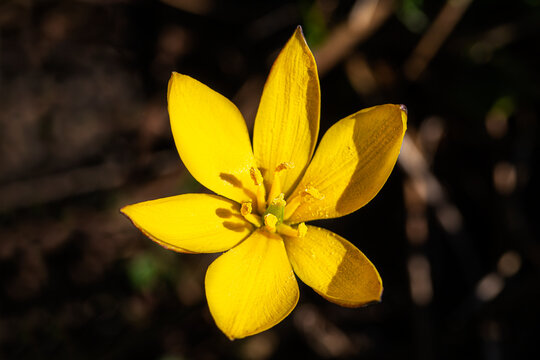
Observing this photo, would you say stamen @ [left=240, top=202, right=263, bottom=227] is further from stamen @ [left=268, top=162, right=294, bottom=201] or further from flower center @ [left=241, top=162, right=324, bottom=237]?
stamen @ [left=268, top=162, right=294, bottom=201]

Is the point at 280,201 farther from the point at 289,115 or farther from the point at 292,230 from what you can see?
the point at 289,115

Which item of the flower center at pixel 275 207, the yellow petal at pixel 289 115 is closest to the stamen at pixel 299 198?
the flower center at pixel 275 207

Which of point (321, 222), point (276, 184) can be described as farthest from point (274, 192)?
point (321, 222)

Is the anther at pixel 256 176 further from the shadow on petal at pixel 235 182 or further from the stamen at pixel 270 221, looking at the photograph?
the stamen at pixel 270 221

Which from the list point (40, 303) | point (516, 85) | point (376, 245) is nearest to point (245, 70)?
point (376, 245)

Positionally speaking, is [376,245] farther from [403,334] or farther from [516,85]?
[516,85]

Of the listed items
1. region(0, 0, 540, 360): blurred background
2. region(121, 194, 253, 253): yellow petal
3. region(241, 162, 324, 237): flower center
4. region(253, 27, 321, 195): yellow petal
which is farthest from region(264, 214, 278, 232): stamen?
region(0, 0, 540, 360): blurred background
